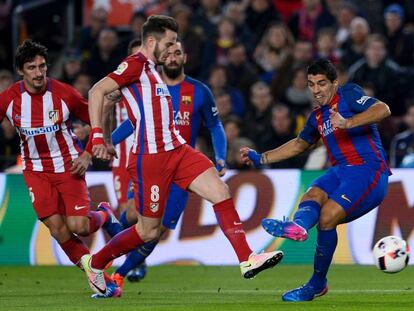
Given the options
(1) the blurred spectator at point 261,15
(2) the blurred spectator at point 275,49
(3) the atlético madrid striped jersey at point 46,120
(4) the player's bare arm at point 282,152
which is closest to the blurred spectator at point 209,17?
(1) the blurred spectator at point 261,15

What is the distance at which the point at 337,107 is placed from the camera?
11156 mm

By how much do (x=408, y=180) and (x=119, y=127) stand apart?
14.1ft

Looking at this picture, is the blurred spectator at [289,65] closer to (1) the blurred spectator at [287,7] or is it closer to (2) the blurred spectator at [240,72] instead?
(2) the blurred spectator at [240,72]

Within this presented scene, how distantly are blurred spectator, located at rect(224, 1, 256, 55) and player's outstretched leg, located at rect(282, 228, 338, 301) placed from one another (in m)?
9.65

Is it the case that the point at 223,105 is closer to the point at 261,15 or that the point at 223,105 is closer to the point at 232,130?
the point at 232,130

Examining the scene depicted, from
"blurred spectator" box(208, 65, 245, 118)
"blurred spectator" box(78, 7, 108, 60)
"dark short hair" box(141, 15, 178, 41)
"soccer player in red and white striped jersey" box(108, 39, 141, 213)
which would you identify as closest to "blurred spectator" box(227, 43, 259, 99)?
"blurred spectator" box(208, 65, 245, 118)

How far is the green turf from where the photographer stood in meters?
10.6

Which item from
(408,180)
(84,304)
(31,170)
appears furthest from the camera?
(408,180)

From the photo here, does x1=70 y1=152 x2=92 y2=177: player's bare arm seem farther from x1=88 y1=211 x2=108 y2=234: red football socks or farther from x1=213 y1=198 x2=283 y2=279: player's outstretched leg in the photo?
x1=213 y1=198 x2=283 y2=279: player's outstretched leg

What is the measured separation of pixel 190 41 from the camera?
1958 cm

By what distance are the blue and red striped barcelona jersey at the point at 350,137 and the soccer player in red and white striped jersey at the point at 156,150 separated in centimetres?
111

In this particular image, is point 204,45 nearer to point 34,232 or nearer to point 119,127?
point 34,232

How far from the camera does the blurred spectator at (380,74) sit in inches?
724

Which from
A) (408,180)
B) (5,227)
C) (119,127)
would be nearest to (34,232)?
(5,227)
